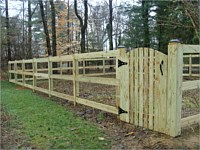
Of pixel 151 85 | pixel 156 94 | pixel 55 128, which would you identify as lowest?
pixel 55 128

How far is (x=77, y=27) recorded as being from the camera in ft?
76.9

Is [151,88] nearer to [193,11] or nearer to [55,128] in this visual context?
[193,11]

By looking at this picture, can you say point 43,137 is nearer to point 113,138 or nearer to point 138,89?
point 113,138

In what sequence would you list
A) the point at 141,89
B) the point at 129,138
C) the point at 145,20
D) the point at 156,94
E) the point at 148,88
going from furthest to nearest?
the point at 145,20
the point at 141,89
the point at 148,88
the point at 156,94
the point at 129,138

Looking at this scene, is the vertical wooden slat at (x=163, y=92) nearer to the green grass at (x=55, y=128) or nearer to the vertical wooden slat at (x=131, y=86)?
the vertical wooden slat at (x=131, y=86)

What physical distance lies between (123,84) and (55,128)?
5.18 feet

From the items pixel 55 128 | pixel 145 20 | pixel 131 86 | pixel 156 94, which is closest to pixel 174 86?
pixel 156 94

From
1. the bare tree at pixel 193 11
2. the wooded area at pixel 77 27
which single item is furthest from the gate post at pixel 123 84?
the wooded area at pixel 77 27

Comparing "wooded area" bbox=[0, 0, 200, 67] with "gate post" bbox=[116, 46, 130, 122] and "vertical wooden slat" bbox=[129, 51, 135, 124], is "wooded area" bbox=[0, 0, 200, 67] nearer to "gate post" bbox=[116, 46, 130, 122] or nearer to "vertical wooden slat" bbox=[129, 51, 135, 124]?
"gate post" bbox=[116, 46, 130, 122]

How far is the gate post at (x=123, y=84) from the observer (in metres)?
4.70

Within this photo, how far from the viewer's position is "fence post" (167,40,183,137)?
3.71 metres

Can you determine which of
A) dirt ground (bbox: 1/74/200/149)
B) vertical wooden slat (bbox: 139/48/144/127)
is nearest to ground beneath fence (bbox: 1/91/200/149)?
dirt ground (bbox: 1/74/200/149)

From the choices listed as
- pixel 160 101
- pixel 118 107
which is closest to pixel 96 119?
pixel 118 107

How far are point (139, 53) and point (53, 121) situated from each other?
7.41 feet
